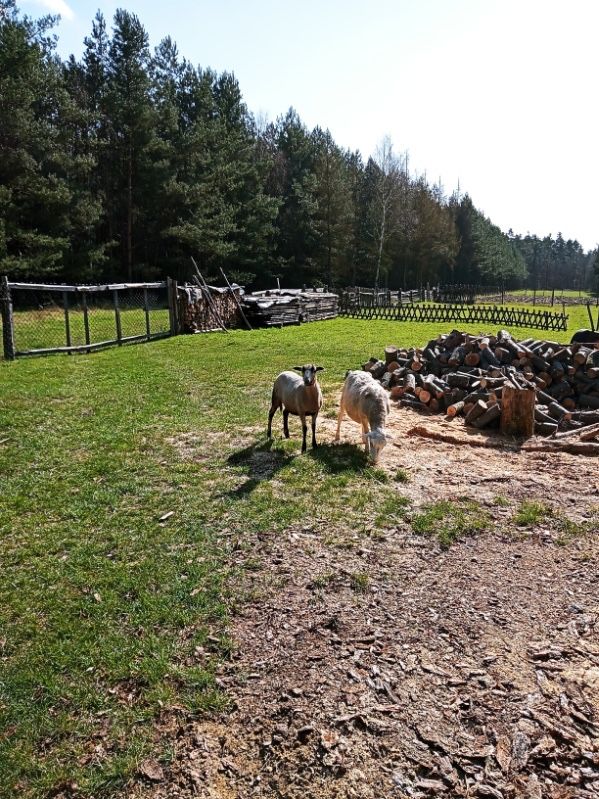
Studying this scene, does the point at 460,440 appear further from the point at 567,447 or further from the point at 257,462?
the point at 257,462

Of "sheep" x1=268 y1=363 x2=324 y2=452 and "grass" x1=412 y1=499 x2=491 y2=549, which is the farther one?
"sheep" x1=268 y1=363 x2=324 y2=452

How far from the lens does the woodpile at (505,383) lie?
8398 millimetres

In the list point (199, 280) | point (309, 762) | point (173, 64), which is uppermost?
point (173, 64)

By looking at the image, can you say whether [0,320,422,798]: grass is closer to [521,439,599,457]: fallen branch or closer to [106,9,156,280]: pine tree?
[521,439,599,457]: fallen branch

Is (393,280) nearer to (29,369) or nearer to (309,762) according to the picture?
(29,369)

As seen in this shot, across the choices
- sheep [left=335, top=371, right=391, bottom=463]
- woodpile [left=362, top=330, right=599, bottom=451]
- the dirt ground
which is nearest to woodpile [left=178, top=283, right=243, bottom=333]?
woodpile [left=362, top=330, right=599, bottom=451]

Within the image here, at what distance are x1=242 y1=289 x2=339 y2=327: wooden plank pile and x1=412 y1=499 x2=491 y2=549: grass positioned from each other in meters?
18.9

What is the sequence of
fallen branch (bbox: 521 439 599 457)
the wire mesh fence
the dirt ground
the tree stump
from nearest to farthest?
the dirt ground → fallen branch (bbox: 521 439 599 457) → the tree stump → the wire mesh fence

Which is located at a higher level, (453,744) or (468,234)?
(468,234)

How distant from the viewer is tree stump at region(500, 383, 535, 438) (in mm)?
8306

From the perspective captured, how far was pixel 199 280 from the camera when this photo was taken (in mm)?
22484

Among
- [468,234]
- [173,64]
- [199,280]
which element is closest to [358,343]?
[199,280]

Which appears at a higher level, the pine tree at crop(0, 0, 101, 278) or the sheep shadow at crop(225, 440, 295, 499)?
the pine tree at crop(0, 0, 101, 278)

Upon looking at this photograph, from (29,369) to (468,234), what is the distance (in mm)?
69113
